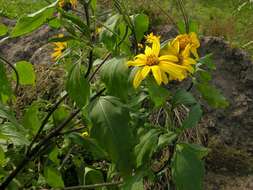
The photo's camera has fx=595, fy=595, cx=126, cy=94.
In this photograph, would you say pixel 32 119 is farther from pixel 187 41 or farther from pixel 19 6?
pixel 19 6

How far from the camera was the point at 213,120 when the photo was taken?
3344 millimetres

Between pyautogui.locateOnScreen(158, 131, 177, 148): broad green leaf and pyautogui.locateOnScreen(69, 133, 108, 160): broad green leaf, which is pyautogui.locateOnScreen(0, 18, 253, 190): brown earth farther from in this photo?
pyautogui.locateOnScreen(158, 131, 177, 148): broad green leaf

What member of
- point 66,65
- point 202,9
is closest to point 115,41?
point 66,65

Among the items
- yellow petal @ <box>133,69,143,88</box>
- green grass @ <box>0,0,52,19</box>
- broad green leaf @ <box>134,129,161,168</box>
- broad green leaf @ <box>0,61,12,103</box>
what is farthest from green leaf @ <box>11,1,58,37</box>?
green grass @ <box>0,0,52,19</box>

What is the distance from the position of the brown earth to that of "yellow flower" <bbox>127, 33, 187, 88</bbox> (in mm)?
1912

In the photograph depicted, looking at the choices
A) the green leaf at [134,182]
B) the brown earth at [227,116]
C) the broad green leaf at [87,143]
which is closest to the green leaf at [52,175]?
the broad green leaf at [87,143]

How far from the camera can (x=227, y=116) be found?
340 centimetres

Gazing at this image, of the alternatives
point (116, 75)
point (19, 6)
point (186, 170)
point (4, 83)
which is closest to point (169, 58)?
point (116, 75)

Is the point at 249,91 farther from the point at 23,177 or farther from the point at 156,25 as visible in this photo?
the point at 23,177

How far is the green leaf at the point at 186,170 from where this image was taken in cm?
106

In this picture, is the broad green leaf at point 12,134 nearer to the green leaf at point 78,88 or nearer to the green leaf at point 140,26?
the green leaf at point 78,88

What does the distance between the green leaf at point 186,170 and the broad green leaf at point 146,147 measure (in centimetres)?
6

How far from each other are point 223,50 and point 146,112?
2501 mm

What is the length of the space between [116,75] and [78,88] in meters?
0.08
